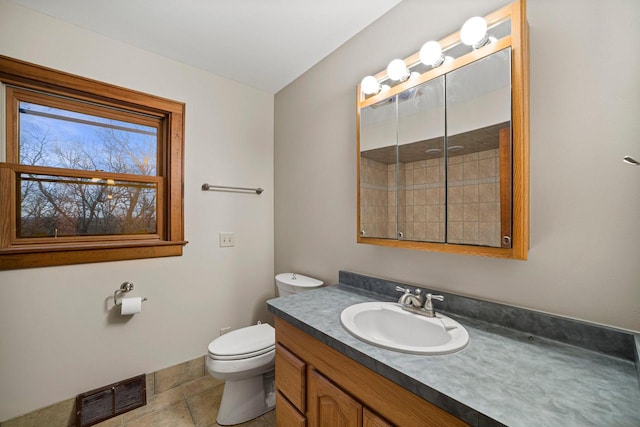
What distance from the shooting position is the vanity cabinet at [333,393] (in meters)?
0.75

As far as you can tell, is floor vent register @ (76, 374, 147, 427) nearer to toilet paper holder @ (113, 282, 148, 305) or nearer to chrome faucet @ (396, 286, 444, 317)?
toilet paper holder @ (113, 282, 148, 305)

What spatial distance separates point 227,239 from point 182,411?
116 centimetres

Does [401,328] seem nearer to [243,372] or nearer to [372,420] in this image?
[372,420]

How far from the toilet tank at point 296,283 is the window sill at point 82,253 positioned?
77cm

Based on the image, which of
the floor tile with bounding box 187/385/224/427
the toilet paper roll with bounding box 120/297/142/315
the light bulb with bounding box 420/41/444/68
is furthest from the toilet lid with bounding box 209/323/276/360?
the light bulb with bounding box 420/41/444/68

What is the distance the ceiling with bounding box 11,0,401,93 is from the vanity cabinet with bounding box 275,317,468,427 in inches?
66.6

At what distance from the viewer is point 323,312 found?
122cm

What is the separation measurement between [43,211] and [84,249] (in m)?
0.32

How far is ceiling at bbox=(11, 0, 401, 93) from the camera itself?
56.8 inches

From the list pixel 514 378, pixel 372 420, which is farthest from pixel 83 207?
pixel 514 378

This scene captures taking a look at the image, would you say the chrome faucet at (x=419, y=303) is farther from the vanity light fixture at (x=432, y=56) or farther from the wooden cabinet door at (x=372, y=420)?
the vanity light fixture at (x=432, y=56)

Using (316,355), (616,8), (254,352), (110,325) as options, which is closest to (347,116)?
(616,8)

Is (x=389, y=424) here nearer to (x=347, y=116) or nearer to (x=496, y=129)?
(x=496, y=129)

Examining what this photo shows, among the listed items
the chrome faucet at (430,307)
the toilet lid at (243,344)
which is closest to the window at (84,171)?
the toilet lid at (243,344)
